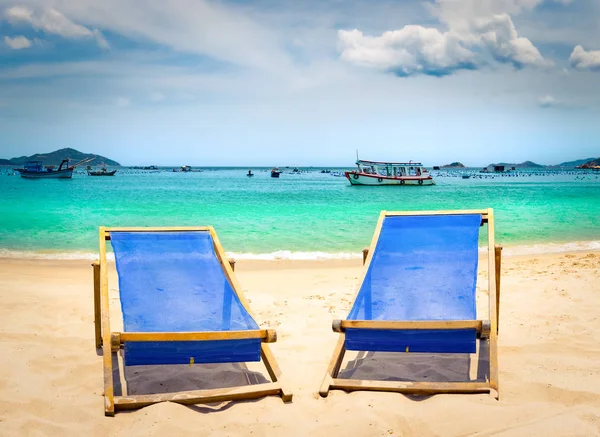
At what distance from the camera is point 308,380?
3.75 metres

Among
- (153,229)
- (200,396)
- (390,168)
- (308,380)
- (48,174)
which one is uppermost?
(390,168)

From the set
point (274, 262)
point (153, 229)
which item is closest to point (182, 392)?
point (153, 229)

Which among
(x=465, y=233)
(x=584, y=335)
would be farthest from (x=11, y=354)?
(x=584, y=335)

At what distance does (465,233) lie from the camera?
422cm

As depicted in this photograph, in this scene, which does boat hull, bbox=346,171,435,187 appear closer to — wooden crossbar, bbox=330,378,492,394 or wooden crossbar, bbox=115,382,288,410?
wooden crossbar, bbox=330,378,492,394

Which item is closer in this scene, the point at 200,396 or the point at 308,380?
the point at 200,396

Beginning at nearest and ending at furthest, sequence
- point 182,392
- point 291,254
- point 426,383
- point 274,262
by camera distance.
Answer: point 182,392 → point 426,383 → point 274,262 → point 291,254

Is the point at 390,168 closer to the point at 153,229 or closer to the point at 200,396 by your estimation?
the point at 153,229

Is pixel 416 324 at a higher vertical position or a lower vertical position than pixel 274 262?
higher

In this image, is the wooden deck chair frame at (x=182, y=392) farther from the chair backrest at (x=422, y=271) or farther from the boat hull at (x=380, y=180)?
the boat hull at (x=380, y=180)

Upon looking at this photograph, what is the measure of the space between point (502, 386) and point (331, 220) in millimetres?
16115

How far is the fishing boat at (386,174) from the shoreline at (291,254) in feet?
112

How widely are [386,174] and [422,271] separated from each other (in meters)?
44.2

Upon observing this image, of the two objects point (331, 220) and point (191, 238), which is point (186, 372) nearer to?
point (191, 238)
